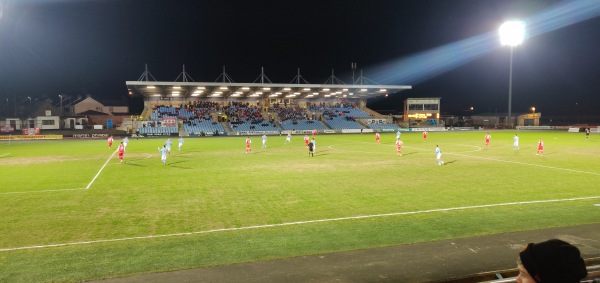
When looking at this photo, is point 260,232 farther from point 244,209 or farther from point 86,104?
point 86,104

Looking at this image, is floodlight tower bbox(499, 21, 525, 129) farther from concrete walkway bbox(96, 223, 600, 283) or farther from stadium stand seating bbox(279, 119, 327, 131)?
concrete walkway bbox(96, 223, 600, 283)

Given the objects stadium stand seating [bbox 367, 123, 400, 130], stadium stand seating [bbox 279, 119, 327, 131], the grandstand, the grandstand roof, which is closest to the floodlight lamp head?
the grandstand roof

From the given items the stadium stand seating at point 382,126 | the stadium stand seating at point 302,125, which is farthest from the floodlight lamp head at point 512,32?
the stadium stand seating at point 302,125

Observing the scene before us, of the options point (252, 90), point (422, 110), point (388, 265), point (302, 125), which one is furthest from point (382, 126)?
point (388, 265)

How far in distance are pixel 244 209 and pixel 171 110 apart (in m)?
67.2

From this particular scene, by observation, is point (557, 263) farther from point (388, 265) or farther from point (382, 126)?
point (382, 126)

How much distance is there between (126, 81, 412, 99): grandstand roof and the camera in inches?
2457

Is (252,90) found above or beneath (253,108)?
above

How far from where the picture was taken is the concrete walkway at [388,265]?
6.21 metres

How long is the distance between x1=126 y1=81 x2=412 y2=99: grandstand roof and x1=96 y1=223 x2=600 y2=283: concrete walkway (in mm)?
56172

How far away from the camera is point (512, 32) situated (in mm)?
59656

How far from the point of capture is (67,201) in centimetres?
1366

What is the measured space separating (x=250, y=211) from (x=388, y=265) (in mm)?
6024

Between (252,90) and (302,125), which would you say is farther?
(302,125)
